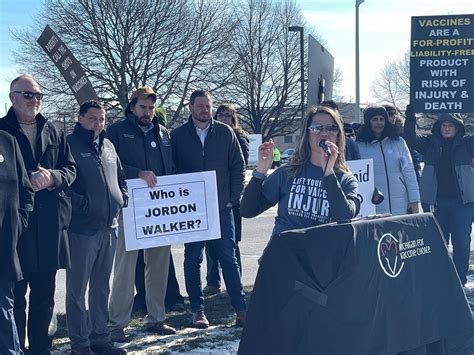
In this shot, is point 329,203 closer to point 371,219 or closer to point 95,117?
point 371,219

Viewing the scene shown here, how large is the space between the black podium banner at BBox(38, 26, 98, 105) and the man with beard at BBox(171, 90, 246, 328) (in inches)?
44.2

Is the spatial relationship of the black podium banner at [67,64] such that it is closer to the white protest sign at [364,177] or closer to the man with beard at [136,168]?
the man with beard at [136,168]

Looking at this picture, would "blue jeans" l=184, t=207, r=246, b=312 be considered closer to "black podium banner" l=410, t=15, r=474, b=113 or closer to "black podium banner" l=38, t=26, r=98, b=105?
"black podium banner" l=38, t=26, r=98, b=105

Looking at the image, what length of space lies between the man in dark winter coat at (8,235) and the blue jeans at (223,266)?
2.21m

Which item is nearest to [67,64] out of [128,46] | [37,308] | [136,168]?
[136,168]

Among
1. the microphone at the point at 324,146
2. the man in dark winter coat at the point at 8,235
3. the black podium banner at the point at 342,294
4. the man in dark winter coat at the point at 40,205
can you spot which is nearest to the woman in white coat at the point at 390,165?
the microphone at the point at 324,146

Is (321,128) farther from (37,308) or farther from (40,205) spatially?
(37,308)

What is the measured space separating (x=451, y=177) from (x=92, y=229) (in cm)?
427

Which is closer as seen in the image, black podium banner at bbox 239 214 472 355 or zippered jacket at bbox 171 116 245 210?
black podium banner at bbox 239 214 472 355

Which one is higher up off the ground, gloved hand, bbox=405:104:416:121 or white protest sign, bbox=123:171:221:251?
gloved hand, bbox=405:104:416:121

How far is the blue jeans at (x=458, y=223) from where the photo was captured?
7.57 metres

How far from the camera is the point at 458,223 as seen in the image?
7.59m

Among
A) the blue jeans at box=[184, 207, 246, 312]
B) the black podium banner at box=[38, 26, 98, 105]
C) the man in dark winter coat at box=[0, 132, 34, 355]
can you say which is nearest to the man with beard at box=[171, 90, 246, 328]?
the blue jeans at box=[184, 207, 246, 312]

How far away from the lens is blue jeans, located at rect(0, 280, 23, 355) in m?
4.18
